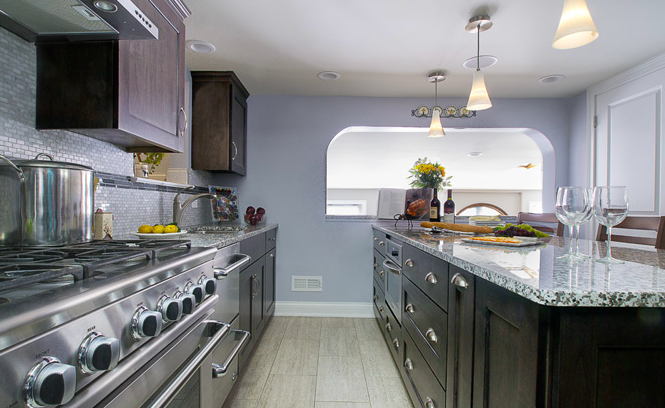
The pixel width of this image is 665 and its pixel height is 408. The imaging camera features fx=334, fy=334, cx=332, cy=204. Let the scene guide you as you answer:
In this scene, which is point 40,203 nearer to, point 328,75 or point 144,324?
point 144,324

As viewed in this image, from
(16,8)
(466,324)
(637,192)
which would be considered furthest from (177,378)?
(637,192)

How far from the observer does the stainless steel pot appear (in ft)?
3.58

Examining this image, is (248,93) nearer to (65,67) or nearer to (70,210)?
(65,67)

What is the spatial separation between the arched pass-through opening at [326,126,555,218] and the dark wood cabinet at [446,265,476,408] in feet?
6.90

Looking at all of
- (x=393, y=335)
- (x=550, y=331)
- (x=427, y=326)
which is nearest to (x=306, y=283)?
(x=393, y=335)

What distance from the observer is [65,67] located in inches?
51.8

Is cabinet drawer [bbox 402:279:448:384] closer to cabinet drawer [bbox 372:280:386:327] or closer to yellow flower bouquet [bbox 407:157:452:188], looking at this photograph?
cabinet drawer [bbox 372:280:386:327]

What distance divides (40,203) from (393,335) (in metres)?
→ 2.02

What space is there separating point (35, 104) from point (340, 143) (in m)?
5.22

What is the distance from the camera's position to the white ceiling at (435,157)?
562 cm

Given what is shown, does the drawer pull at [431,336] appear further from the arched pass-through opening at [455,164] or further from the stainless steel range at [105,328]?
the arched pass-through opening at [455,164]

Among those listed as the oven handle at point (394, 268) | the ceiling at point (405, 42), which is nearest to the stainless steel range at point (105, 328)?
the oven handle at point (394, 268)

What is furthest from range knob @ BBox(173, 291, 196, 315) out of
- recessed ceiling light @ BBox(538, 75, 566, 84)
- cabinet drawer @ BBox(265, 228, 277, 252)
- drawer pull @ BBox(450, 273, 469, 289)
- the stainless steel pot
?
recessed ceiling light @ BBox(538, 75, 566, 84)

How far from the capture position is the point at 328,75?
2.91 meters
